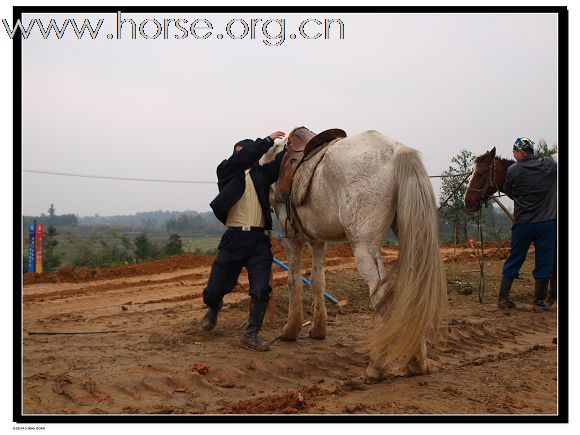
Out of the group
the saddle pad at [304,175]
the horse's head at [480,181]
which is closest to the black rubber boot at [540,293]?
the horse's head at [480,181]

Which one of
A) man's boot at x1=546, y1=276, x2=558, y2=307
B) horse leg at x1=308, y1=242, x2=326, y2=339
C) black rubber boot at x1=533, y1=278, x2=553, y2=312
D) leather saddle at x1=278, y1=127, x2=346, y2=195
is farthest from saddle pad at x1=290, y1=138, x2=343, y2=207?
man's boot at x1=546, y1=276, x2=558, y2=307

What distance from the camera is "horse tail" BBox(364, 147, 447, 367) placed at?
4.17 metres

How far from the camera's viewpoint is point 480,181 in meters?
7.84

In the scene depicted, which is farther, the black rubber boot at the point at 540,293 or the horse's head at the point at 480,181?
the horse's head at the point at 480,181

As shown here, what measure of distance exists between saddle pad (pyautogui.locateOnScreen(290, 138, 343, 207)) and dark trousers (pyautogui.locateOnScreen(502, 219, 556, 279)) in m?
3.60

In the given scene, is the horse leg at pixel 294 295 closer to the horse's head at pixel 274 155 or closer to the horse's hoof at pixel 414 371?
the horse's head at pixel 274 155

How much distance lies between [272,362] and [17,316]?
1996 mm

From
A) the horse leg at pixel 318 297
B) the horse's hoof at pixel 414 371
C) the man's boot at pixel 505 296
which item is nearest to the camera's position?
the horse's hoof at pixel 414 371

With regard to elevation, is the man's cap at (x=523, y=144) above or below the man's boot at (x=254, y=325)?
above

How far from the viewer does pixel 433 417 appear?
3486mm

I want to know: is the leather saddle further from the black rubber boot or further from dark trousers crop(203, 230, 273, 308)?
the black rubber boot

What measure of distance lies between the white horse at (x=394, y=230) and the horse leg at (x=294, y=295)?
3.26ft

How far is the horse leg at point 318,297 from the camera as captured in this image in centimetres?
586

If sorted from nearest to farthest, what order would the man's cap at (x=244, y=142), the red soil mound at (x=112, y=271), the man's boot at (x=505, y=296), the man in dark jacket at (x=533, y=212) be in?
1. the man's cap at (x=244, y=142)
2. the man in dark jacket at (x=533, y=212)
3. the man's boot at (x=505, y=296)
4. the red soil mound at (x=112, y=271)
